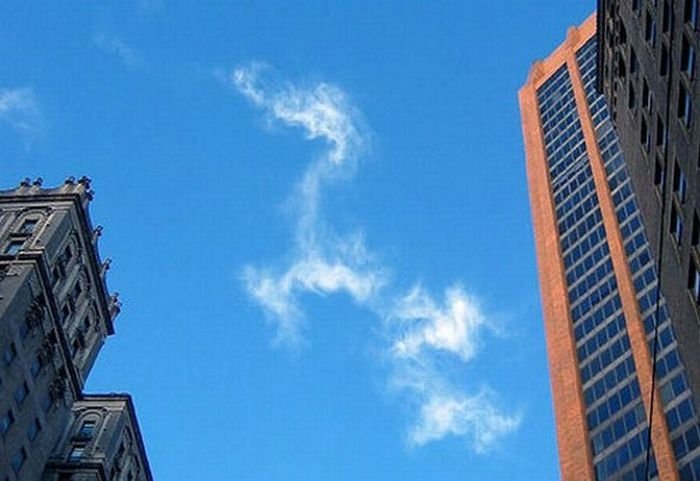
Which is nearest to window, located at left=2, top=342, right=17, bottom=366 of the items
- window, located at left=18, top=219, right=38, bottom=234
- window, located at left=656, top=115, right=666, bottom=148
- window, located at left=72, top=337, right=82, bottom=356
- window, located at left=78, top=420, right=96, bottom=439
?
window, located at left=72, top=337, right=82, bottom=356

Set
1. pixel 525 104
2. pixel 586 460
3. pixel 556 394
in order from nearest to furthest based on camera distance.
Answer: pixel 586 460
pixel 556 394
pixel 525 104

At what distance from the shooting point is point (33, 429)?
62.3 metres

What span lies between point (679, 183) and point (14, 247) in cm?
4518

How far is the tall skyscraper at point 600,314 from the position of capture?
5819cm

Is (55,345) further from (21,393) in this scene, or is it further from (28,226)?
(28,226)

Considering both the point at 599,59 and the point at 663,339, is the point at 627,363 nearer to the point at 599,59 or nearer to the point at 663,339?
the point at 663,339

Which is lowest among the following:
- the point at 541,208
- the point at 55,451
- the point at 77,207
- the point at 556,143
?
the point at 55,451

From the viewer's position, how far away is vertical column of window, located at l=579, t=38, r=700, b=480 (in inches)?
2188

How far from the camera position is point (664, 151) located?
3900 cm

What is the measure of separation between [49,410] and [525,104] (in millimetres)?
78530

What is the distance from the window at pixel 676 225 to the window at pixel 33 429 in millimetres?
41236

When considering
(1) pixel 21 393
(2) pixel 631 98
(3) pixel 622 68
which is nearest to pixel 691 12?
(2) pixel 631 98

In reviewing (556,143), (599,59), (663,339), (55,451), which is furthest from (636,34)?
(556,143)

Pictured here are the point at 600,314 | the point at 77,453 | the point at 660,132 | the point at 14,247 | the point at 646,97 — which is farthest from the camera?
the point at 600,314
